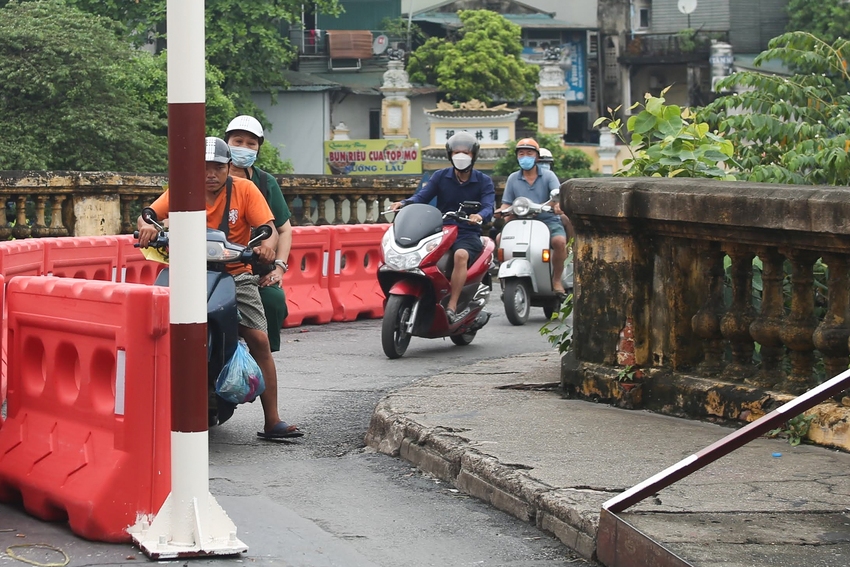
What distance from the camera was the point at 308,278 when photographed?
1324 centimetres

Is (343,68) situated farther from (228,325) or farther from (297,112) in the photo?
(228,325)

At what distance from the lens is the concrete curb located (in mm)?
5098

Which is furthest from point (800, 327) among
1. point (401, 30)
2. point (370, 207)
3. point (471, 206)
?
point (401, 30)

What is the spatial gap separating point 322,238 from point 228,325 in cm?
687

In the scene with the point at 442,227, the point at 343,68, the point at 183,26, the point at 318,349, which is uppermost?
the point at 343,68

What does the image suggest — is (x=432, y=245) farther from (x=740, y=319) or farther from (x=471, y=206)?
(x=740, y=319)

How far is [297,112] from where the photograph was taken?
6309 centimetres

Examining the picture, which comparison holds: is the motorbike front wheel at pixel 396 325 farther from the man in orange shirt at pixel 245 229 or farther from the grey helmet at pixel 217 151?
the grey helmet at pixel 217 151

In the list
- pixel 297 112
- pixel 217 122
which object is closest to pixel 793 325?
pixel 217 122

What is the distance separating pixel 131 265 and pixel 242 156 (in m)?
4.02

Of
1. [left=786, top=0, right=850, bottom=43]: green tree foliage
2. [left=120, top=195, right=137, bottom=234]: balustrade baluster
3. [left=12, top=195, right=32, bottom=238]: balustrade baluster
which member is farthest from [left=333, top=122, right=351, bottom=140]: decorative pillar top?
[left=12, top=195, right=32, bottom=238]: balustrade baluster

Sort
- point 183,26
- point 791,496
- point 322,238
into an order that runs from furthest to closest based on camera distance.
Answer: point 322,238 < point 791,496 < point 183,26

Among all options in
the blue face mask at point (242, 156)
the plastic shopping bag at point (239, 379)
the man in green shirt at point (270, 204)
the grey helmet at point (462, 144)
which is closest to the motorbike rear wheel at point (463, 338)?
the grey helmet at point (462, 144)

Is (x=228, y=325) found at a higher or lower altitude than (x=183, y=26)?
lower
